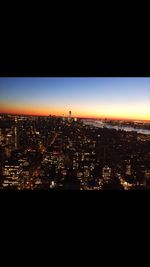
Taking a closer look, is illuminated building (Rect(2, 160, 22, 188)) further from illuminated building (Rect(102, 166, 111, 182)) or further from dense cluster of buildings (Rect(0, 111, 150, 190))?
illuminated building (Rect(102, 166, 111, 182))

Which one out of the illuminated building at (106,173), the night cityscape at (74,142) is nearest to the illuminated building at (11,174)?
the night cityscape at (74,142)

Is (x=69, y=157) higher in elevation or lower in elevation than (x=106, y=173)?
higher

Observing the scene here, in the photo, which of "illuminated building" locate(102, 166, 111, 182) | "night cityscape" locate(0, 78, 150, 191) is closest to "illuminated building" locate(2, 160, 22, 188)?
"night cityscape" locate(0, 78, 150, 191)

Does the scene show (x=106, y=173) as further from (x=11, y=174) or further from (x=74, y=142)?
(x=11, y=174)

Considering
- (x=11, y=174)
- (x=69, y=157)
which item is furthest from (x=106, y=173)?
(x=11, y=174)
